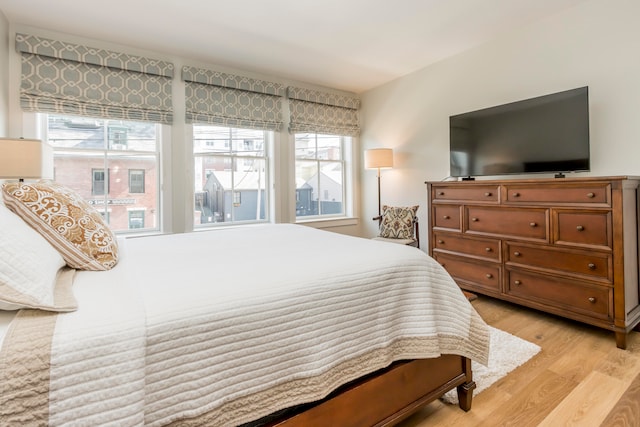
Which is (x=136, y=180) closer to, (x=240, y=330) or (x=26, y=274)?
(x=26, y=274)

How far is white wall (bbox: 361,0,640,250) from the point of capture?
2.43 meters

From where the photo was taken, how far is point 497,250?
107 inches

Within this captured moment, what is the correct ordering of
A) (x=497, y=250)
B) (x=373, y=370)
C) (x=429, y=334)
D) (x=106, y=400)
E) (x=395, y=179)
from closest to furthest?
1. (x=106, y=400)
2. (x=373, y=370)
3. (x=429, y=334)
4. (x=497, y=250)
5. (x=395, y=179)

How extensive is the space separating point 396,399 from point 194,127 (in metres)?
3.40

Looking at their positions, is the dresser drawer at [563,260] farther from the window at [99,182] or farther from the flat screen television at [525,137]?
the window at [99,182]

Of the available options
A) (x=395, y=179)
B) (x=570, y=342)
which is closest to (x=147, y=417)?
(x=570, y=342)

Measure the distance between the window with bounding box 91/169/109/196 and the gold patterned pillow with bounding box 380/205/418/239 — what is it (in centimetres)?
298

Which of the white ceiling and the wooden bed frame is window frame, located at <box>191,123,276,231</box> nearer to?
the white ceiling

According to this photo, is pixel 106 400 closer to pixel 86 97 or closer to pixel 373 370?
pixel 373 370

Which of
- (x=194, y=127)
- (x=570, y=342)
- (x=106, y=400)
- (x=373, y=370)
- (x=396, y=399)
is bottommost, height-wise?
(x=570, y=342)

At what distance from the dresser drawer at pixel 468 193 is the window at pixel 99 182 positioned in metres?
3.28

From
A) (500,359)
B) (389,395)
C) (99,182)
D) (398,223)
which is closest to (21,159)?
(99,182)

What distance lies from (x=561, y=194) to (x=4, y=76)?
4442mm

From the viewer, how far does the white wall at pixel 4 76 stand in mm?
2539
